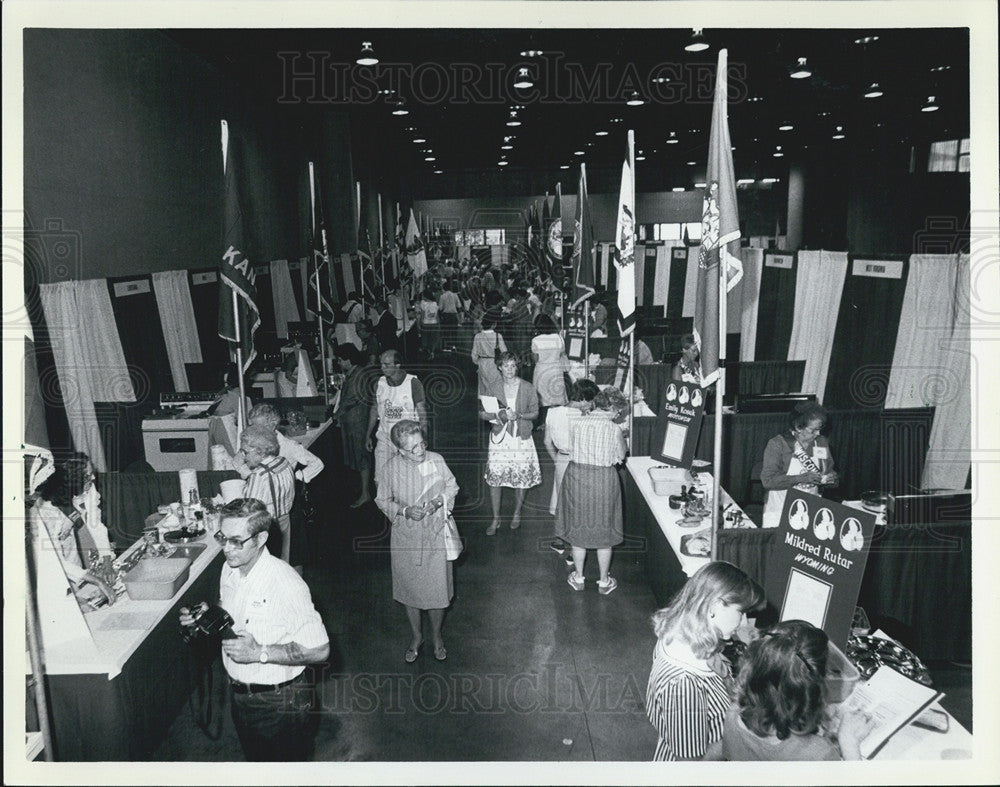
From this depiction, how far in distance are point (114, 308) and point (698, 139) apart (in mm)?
15781

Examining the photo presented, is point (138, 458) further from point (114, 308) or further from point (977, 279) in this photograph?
point (977, 279)

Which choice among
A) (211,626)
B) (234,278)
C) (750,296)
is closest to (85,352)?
(234,278)

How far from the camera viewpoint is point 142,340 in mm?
7617

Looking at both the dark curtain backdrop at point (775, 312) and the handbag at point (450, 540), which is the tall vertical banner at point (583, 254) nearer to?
the dark curtain backdrop at point (775, 312)

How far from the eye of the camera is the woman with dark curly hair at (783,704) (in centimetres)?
229

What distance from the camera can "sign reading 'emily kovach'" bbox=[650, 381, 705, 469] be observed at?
5.05 meters

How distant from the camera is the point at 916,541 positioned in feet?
14.1

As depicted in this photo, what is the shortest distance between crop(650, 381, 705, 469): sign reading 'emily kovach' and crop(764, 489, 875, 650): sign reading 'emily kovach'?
1654 mm

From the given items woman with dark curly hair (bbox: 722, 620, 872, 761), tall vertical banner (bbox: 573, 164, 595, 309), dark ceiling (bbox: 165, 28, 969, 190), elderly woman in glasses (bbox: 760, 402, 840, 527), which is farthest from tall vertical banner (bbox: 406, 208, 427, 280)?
woman with dark curly hair (bbox: 722, 620, 872, 761)

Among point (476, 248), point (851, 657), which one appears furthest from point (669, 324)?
point (476, 248)

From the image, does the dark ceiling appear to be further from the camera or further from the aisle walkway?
the camera

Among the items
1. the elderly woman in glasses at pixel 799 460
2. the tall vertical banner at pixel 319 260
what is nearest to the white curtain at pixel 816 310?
the elderly woman in glasses at pixel 799 460

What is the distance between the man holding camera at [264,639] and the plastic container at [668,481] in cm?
289

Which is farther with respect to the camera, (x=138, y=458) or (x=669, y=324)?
(x=669, y=324)
